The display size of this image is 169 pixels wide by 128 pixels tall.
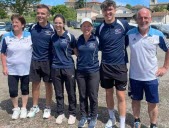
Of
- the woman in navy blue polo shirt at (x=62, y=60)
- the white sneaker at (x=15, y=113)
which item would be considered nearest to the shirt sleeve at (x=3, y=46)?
the woman in navy blue polo shirt at (x=62, y=60)

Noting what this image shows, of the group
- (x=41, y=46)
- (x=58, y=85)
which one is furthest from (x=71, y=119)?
(x=41, y=46)

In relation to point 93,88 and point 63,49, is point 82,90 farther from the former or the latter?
point 63,49

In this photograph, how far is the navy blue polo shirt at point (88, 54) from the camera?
16.2ft

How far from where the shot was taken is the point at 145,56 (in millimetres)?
4660

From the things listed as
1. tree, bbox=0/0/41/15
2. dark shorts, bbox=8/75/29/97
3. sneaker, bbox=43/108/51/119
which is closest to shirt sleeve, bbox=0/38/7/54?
dark shorts, bbox=8/75/29/97

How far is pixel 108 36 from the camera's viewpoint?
15.9 ft

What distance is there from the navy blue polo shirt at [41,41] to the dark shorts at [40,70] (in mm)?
91

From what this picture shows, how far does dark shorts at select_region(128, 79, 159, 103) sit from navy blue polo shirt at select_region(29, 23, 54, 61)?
1.71 metres

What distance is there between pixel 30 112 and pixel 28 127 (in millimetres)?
551

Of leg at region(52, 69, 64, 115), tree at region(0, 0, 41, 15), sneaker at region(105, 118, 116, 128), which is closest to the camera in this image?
sneaker at region(105, 118, 116, 128)

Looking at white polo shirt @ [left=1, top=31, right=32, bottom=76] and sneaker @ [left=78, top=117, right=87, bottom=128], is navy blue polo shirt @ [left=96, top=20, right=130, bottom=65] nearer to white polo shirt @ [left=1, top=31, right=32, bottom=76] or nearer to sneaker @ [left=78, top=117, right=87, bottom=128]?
sneaker @ [left=78, top=117, right=87, bottom=128]

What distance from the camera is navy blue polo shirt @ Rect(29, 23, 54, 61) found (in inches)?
211

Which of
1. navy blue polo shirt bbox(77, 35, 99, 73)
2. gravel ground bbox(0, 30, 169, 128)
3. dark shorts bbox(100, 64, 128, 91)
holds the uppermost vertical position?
navy blue polo shirt bbox(77, 35, 99, 73)

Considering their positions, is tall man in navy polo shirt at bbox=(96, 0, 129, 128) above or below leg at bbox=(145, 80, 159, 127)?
above
